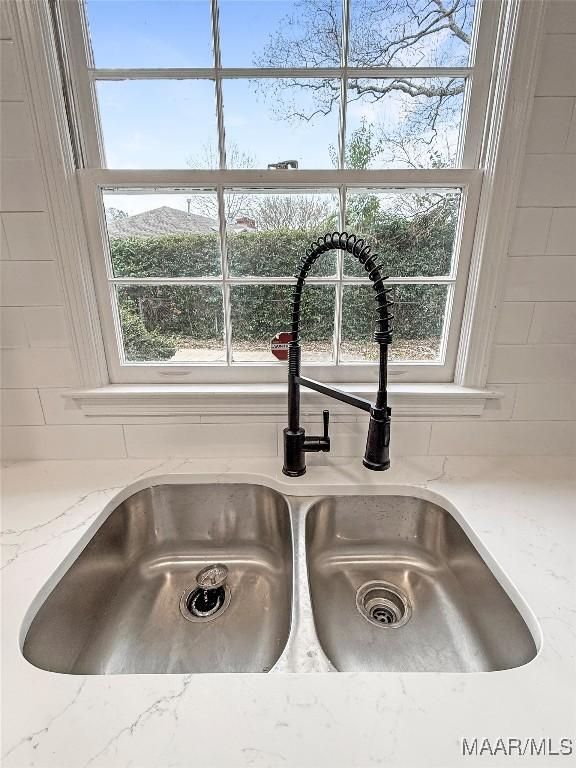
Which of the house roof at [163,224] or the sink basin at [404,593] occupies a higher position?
the house roof at [163,224]

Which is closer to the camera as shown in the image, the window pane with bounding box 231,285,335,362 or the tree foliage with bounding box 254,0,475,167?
the tree foliage with bounding box 254,0,475,167

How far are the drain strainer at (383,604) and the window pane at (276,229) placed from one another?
2.51ft

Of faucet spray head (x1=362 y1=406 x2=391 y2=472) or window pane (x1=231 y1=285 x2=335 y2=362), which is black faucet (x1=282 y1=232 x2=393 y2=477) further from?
window pane (x1=231 y1=285 x2=335 y2=362)

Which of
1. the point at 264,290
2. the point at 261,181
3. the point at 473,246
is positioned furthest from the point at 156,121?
the point at 473,246

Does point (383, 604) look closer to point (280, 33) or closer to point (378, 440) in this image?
point (378, 440)

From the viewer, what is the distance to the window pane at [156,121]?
86cm

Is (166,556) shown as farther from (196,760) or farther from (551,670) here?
(551,670)

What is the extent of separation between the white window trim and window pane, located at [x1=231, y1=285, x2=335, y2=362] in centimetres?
12

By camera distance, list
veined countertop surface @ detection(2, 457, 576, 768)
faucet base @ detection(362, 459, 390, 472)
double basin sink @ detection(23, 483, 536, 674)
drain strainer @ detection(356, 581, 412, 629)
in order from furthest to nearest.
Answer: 1. faucet base @ detection(362, 459, 390, 472)
2. drain strainer @ detection(356, 581, 412, 629)
3. double basin sink @ detection(23, 483, 536, 674)
4. veined countertop surface @ detection(2, 457, 576, 768)

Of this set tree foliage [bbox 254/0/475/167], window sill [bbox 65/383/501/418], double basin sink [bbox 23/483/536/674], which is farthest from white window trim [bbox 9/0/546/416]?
double basin sink [bbox 23/483/536/674]

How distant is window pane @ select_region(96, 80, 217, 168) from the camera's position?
0.86 meters

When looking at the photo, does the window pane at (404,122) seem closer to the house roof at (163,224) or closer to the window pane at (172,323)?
the house roof at (163,224)

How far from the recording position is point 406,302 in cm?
99

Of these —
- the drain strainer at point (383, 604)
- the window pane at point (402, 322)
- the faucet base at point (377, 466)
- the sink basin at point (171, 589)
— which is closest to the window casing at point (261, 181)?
the window pane at point (402, 322)
